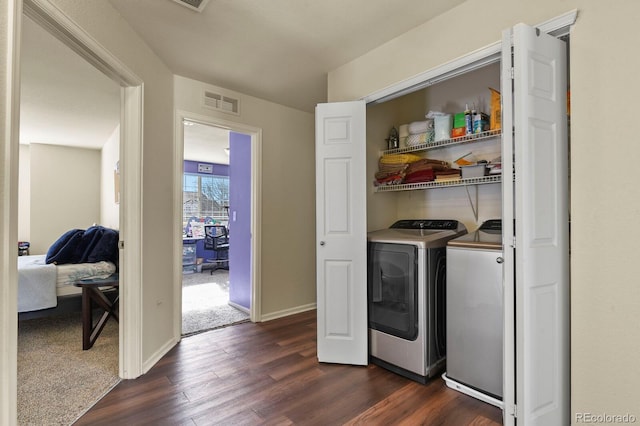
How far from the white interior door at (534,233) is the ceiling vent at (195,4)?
1.77 metres

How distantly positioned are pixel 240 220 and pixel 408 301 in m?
2.45

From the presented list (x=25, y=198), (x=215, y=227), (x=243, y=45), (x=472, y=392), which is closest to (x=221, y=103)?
(x=243, y=45)

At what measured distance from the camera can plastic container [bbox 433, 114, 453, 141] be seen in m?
2.52

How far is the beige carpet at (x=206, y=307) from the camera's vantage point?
3.42 m

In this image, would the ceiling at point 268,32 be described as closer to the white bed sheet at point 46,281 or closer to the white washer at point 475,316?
the white washer at point 475,316

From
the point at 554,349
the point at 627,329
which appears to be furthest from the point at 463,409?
the point at 627,329

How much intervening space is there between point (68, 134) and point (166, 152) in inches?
141

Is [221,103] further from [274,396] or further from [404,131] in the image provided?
[274,396]

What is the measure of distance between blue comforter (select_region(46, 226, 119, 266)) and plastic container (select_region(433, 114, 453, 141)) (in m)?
3.82

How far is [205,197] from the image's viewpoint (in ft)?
24.7

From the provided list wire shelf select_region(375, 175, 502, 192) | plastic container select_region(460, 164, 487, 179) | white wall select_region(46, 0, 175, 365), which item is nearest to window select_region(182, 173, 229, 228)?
white wall select_region(46, 0, 175, 365)

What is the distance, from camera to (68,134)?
511 centimetres

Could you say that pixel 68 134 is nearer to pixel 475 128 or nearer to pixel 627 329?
pixel 475 128

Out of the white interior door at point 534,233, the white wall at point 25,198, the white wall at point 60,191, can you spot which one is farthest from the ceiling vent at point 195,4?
the white wall at point 25,198
